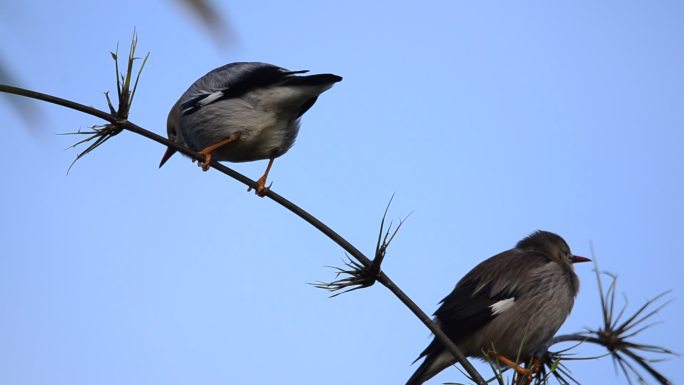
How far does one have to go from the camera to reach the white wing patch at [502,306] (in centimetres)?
585

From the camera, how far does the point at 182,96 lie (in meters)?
6.77

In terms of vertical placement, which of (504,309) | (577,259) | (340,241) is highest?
(577,259)

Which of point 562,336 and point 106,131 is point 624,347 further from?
point 106,131

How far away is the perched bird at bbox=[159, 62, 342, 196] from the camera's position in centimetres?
572

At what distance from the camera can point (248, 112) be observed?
5844 millimetres

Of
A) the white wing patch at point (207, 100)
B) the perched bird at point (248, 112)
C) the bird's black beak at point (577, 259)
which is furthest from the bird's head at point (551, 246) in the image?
the white wing patch at point (207, 100)

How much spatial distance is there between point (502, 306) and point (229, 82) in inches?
104

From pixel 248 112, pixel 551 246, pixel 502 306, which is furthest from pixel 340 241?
pixel 551 246

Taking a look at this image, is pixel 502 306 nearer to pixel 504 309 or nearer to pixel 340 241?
pixel 504 309

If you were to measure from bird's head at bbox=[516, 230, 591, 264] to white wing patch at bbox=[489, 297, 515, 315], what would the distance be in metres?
0.88

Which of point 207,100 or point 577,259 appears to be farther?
point 577,259

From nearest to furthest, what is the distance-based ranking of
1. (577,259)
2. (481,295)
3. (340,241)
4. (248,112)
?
(340,241)
(248,112)
(481,295)
(577,259)

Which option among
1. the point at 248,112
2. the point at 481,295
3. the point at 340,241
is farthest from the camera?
the point at 481,295

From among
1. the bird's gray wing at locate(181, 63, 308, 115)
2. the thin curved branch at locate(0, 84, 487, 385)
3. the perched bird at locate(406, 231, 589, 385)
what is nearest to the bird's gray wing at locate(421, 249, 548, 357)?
the perched bird at locate(406, 231, 589, 385)
